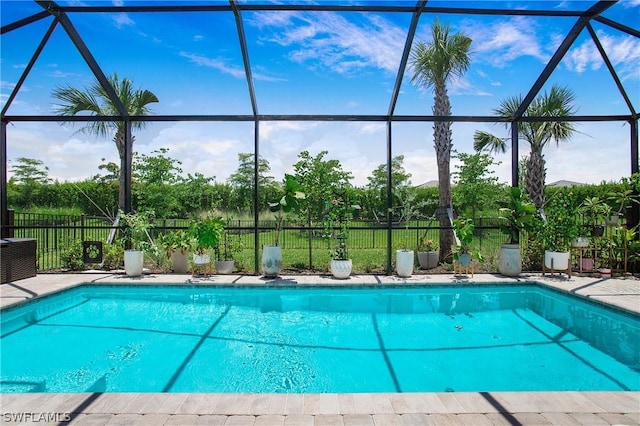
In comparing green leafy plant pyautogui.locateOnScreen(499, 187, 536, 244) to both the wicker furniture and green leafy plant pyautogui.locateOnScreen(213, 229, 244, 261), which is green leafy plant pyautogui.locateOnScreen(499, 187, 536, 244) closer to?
green leafy plant pyautogui.locateOnScreen(213, 229, 244, 261)

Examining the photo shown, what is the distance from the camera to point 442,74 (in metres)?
9.54

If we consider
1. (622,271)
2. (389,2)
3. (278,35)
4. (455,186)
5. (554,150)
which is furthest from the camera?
(455,186)

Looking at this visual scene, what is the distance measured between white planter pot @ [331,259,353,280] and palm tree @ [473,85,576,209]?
272 inches

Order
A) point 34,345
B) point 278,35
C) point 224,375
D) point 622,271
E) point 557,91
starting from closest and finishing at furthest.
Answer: point 224,375
point 34,345
point 278,35
point 622,271
point 557,91

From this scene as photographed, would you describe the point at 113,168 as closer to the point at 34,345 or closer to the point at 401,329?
the point at 34,345

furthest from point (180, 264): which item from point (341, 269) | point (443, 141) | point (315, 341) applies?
point (443, 141)

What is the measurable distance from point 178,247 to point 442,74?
23.9 ft

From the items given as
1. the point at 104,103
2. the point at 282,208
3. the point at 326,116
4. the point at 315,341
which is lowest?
the point at 315,341

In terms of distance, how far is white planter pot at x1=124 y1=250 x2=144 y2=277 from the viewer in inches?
279

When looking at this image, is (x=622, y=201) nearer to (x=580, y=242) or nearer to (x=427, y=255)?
(x=580, y=242)

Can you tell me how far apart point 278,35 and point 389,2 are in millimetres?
2229

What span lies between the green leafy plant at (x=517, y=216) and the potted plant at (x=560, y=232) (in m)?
0.32

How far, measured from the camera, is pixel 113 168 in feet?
51.6

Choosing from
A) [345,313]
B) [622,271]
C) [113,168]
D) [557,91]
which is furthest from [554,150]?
[113,168]
